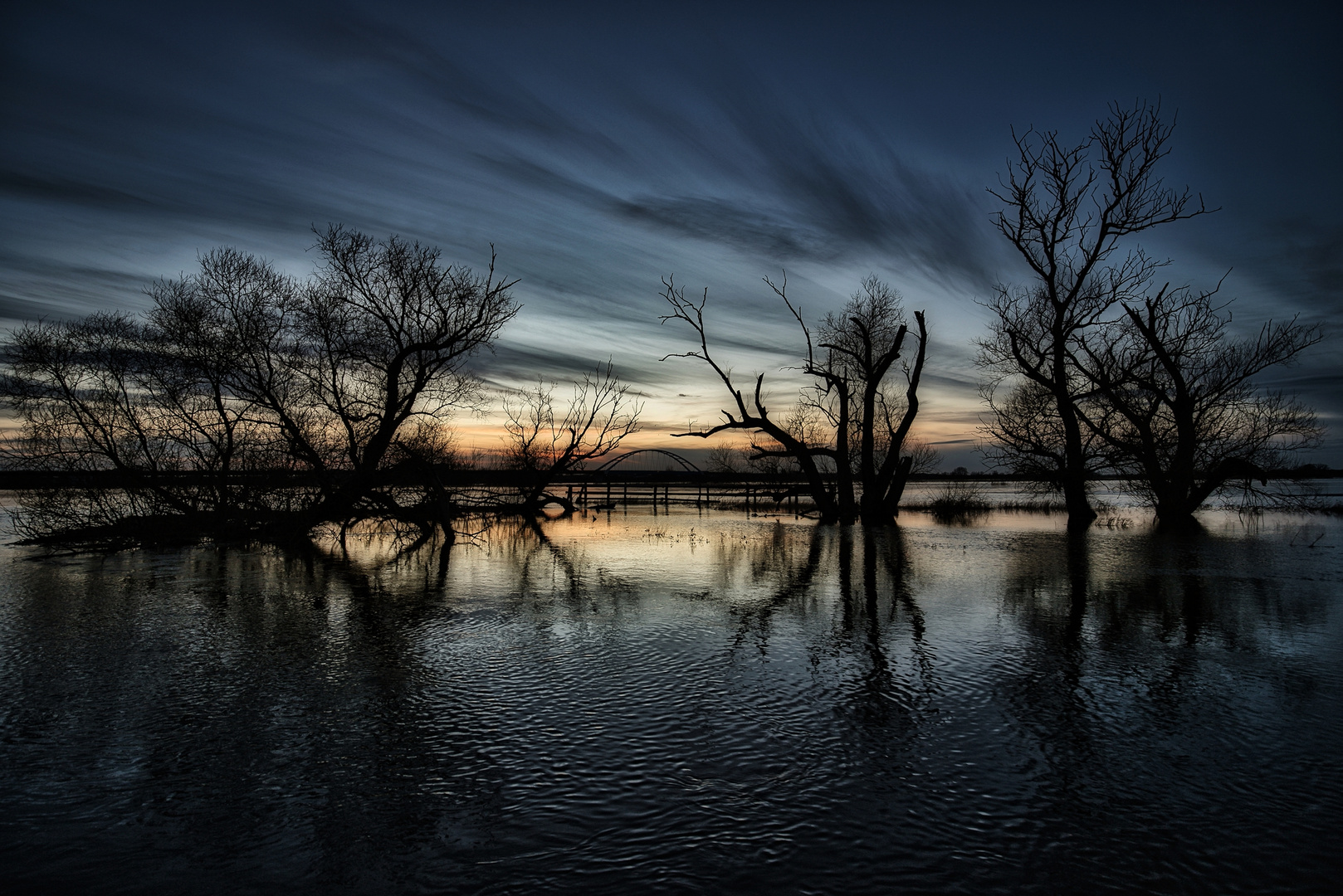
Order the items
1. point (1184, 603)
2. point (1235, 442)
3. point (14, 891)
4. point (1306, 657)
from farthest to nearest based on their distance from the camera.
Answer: point (1235, 442)
point (1184, 603)
point (1306, 657)
point (14, 891)

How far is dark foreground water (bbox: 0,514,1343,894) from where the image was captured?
3.29 m

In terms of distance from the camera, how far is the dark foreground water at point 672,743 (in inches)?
130

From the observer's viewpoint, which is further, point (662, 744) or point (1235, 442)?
point (1235, 442)

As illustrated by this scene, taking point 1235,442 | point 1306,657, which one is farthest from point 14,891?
point 1235,442

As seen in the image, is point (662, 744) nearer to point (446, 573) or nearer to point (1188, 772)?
point (1188, 772)

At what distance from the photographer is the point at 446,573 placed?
12492 mm

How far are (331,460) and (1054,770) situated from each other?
17649 mm

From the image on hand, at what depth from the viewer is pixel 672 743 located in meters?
4.64

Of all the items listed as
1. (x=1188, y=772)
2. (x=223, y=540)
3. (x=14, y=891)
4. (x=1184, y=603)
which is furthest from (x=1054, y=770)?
(x=223, y=540)

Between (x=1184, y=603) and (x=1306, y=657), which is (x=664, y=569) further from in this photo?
(x=1306, y=657)

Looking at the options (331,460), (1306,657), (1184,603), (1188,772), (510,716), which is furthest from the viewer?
(331,460)

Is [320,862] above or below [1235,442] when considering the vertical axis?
below

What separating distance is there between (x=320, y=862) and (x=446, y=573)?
31.1 feet

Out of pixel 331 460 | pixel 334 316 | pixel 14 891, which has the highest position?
pixel 334 316
